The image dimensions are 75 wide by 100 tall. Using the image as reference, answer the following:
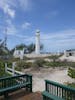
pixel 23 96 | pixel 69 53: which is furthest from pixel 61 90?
pixel 69 53

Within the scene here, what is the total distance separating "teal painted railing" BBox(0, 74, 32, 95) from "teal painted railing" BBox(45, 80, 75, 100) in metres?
2.09

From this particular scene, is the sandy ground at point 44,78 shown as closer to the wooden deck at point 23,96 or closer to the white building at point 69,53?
the wooden deck at point 23,96

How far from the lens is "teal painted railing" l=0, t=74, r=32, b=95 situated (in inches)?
326

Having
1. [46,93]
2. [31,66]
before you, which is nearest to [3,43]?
[31,66]

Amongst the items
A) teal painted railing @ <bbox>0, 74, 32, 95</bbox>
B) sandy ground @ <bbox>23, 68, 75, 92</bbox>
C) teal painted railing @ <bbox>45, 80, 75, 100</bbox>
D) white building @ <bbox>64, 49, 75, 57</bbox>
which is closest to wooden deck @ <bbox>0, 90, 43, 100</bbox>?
teal painted railing @ <bbox>0, 74, 32, 95</bbox>

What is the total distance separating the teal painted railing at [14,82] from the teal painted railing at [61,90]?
6.84 ft

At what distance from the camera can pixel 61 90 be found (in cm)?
643

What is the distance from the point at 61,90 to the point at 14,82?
324cm

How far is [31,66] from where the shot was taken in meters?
24.6

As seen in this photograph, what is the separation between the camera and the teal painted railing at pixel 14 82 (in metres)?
8.28

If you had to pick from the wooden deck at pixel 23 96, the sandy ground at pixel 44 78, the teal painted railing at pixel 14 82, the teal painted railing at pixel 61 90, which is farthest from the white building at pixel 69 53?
the teal painted railing at pixel 61 90

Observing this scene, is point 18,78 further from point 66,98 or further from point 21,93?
point 66,98

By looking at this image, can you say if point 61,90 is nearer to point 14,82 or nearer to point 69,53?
point 14,82

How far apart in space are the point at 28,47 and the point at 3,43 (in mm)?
35858
